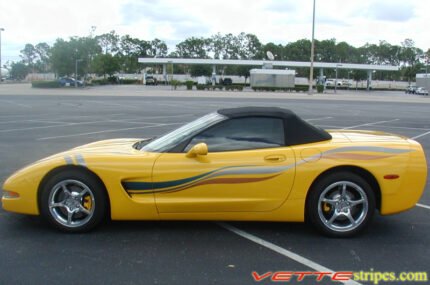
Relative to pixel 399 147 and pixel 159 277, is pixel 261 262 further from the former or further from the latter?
pixel 399 147

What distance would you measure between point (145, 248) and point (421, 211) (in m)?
3.46

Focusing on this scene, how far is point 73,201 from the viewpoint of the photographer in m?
4.41

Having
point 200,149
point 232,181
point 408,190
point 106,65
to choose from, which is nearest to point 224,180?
point 232,181

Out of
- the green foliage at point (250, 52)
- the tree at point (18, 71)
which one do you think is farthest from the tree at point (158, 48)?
the tree at point (18, 71)

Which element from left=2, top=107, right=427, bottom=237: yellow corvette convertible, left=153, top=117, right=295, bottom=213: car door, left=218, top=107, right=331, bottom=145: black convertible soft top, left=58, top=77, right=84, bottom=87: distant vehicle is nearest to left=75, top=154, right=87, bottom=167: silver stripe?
left=2, top=107, right=427, bottom=237: yellow corvette convertible

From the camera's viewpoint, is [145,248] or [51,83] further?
[51,83]

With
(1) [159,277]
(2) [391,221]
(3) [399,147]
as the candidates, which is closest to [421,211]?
(2) [391,221]

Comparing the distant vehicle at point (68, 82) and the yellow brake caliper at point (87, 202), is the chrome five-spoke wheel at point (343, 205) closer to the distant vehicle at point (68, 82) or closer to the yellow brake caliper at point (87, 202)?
the yellow brake caliper at point (87, 202)

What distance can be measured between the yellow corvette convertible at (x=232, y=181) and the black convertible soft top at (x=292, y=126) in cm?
1

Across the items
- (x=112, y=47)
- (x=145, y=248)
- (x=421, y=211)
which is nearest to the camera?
(x=145, y=248)

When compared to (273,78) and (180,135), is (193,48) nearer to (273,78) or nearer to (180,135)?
(273,78)

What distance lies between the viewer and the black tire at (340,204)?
4375 mm

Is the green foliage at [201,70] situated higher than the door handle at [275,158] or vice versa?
the green foliage at [201,70]

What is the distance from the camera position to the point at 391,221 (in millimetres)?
5039
